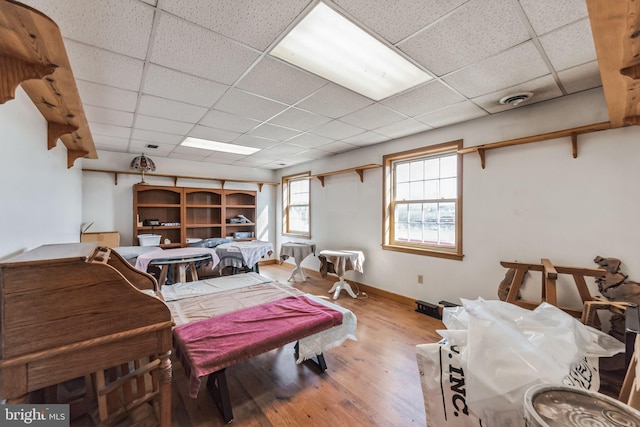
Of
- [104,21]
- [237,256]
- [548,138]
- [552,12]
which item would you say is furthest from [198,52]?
[548,138]

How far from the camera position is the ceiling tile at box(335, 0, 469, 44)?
1320 mm

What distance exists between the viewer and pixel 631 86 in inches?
58.9

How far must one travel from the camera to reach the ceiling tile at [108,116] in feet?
8.71

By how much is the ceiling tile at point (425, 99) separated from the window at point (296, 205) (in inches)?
118

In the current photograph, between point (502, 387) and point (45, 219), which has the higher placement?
point (45, 219)

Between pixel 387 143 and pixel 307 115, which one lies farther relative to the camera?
pixel 387 143

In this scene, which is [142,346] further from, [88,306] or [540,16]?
[540,16]

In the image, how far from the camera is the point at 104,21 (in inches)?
55.9

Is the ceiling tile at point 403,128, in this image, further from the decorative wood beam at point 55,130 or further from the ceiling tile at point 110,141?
the ceiling tile at point 110,141

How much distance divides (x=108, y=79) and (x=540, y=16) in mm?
2998

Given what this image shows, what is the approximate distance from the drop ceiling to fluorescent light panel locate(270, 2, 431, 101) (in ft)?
0.24

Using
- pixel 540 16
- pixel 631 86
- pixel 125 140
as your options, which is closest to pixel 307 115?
pixel 540 16

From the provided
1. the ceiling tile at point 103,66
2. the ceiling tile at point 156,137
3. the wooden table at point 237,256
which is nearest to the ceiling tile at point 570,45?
the ceiling tile at point 103,66

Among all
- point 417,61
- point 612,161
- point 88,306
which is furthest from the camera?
point 612,161
